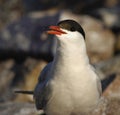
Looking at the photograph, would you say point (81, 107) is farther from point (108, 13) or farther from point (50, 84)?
point (108, 13)

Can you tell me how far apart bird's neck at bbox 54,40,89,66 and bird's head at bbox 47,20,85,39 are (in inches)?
4.0

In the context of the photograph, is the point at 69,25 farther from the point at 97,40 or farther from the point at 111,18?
the point at 111,18

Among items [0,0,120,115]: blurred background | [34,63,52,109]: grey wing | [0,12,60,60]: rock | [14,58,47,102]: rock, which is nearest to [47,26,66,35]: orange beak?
[34,63,52,109]: grey wing

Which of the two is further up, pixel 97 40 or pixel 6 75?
pixel 6 75

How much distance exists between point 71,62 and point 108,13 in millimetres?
12680

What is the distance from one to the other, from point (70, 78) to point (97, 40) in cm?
999

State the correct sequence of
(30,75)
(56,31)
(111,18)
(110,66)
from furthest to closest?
(111,18) < (110,66) < (30,75) < (56,31)

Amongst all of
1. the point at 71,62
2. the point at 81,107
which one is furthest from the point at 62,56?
the point at 81,107

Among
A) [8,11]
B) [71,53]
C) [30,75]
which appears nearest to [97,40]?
[30,75]

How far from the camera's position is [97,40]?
55.6ft

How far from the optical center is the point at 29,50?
52.6 ft

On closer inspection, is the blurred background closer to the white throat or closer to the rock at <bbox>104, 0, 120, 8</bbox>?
the white throat

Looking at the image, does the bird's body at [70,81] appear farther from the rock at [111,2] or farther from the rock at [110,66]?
the rock at [111,2]

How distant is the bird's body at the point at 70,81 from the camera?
22.5 ft
